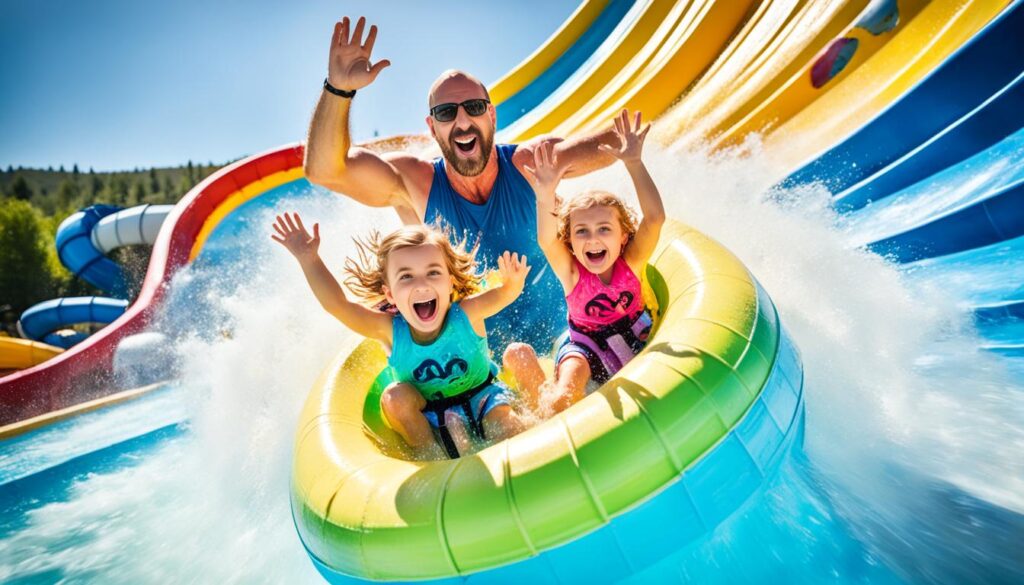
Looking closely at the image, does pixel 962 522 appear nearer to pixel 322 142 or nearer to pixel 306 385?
pixel 322 142

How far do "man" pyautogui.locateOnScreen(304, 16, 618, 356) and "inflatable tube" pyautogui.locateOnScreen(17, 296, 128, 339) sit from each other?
841 cm

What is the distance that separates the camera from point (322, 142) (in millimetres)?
2297

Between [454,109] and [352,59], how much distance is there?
0.53 meters

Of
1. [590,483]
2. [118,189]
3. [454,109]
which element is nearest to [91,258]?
[454,109]

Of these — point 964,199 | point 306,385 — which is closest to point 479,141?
point 306,385

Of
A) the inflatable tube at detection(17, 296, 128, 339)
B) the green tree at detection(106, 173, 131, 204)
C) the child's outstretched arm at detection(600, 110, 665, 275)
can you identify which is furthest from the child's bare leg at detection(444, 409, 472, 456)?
the green tree at detection(106, 173, 131, 204)

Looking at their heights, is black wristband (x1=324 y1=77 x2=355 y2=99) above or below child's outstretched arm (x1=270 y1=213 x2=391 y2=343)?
above

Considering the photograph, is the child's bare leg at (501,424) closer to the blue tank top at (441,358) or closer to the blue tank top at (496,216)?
the blue tank top at (441,358)

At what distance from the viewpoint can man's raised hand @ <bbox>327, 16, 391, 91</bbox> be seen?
2035mm

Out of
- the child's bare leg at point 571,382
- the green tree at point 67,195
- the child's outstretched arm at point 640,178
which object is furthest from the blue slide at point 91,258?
the green tree at point 67,195

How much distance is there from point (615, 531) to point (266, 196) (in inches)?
245

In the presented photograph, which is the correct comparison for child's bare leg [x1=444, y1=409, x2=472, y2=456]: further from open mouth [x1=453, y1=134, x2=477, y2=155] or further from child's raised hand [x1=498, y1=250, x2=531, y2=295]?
open mouth [x1=453, y1=134, x2=477, y2=155]

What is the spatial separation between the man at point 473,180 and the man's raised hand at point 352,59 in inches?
9.3

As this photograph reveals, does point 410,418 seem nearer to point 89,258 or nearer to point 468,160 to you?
point 468,160
